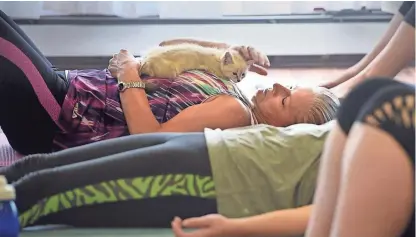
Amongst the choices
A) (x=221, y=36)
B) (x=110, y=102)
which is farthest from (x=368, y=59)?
(x=221, y=36)

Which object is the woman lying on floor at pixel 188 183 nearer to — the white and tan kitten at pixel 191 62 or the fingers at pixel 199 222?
the fingers at pixel 199 222

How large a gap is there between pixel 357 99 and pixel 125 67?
956mm

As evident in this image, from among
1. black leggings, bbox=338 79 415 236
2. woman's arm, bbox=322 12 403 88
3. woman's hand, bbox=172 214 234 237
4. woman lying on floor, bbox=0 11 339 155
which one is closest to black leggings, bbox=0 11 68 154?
woman lying on floor, bbox=0 11 339 155

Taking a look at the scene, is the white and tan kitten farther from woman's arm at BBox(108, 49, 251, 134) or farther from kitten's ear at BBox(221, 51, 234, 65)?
woman's arm at BBox(108, 49, 251, 134)

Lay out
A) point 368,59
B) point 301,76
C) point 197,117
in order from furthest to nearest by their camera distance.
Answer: point 301,76, point 368,59, point 197,117

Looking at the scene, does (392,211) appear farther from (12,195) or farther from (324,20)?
(324,20)

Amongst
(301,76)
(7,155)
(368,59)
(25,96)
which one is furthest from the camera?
(301,76)

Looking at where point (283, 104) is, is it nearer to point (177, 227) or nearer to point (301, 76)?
point (177, 227)

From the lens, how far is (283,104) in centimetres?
173

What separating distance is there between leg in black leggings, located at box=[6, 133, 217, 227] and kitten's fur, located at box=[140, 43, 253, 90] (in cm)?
47

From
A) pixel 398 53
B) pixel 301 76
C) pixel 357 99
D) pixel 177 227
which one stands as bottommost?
pixel 301 76

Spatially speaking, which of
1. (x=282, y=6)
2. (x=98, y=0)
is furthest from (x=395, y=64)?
(x=98, y=0)

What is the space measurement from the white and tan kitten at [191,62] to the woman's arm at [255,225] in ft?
2.06

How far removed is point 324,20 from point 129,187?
2168 mm
